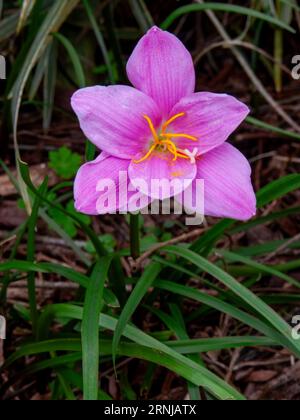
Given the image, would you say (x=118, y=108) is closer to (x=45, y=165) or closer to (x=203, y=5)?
(x=203, y=5)

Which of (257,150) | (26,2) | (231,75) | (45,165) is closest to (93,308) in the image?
(26,2)

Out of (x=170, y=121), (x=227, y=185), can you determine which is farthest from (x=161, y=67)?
(x=227, y=185)

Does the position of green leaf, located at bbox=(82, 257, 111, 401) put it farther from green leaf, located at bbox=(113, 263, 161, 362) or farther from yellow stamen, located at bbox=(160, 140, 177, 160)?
yellow stamen, located at bbox=(160, 140, 177, 160)

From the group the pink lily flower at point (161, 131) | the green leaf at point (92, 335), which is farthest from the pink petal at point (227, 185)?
the green leaf at point (92, 335)

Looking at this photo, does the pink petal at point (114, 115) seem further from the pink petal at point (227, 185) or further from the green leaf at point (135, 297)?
the green leaf at point (135, 297)

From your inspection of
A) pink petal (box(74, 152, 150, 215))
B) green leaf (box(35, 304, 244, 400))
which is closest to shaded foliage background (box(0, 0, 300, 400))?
green leaf (box(35, 304, 244, 400))

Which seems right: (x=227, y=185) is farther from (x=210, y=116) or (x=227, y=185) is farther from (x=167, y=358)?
(x=167, y=358)
